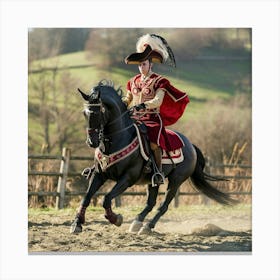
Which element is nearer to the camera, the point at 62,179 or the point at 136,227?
the point at 136,227

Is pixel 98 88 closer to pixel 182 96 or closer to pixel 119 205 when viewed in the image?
pixel 182 96

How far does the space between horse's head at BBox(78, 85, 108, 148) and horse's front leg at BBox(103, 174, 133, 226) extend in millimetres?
672

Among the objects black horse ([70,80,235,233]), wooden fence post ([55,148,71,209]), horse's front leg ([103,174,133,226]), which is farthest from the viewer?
wooden fence post ([55,148,71,209])

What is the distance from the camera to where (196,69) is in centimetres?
1323

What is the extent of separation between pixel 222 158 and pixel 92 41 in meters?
3.65

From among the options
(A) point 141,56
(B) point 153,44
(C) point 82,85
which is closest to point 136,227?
(A) point 141,56

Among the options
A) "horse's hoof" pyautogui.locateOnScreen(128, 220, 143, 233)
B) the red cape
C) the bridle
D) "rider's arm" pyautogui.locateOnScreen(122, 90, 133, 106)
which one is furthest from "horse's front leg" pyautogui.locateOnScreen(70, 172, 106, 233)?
the red cape

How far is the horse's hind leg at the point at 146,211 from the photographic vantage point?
8.47m

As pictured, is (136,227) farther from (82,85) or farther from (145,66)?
(82,85)

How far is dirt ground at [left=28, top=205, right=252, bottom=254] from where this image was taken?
835 cm

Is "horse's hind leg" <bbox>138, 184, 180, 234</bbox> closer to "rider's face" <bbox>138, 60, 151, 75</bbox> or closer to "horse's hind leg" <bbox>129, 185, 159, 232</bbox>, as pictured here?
"horse's hind leg" <bbox>129, 185, 159, 232</bbox>

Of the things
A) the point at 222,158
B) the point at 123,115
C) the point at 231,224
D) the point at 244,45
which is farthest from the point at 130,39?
the point at 123,115

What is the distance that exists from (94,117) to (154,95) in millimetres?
1178

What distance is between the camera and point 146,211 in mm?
8570
